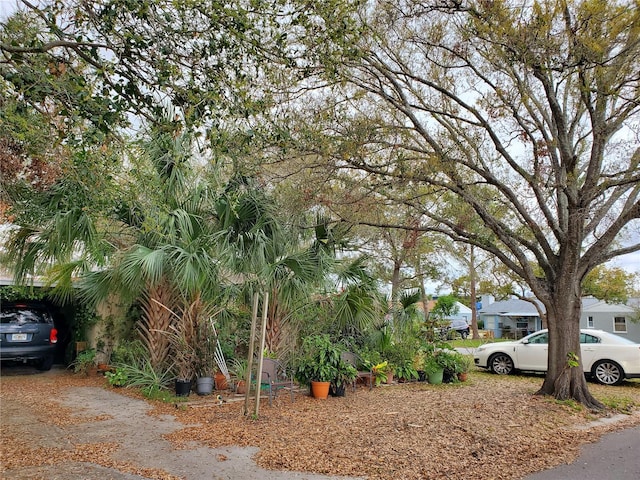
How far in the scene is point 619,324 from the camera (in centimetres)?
2622

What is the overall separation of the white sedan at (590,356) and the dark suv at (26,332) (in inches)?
436

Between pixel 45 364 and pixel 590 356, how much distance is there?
1317 centimetres

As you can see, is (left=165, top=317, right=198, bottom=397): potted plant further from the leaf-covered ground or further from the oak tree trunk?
the oak tree trunk

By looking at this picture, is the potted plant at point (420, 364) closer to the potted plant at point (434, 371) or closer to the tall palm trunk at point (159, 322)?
the potted plant at point (434, 371)

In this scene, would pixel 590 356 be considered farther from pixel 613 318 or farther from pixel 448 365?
pixel 613 318

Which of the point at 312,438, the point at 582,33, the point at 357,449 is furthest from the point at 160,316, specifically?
the point at 582,33

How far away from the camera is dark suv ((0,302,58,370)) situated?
34.1 ft

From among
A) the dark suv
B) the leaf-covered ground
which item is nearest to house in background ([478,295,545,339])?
the leaf-covered ground

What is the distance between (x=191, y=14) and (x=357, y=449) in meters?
4.92

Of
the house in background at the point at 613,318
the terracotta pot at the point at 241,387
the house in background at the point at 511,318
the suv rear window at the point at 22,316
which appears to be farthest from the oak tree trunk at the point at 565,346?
the house in background at the point at 511,318

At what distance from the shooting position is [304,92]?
7.97m

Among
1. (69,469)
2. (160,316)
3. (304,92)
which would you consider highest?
(304,92)

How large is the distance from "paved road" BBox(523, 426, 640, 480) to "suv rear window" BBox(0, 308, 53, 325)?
10453 mm

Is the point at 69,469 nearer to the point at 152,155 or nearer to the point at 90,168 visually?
the point at 90,168
